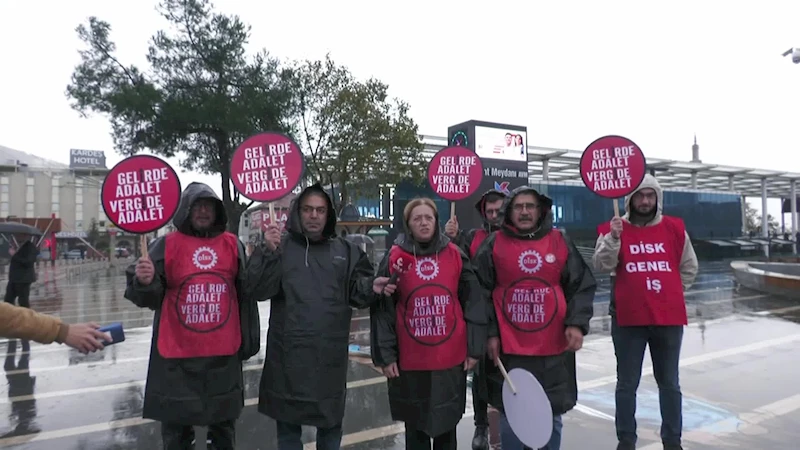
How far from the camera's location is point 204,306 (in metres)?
3.03

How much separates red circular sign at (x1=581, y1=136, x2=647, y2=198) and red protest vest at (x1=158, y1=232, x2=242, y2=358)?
2.67m

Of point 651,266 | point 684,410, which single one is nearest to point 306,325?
point 651,266

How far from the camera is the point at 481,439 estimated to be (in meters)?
3.85

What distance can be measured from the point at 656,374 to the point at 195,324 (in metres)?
3.10

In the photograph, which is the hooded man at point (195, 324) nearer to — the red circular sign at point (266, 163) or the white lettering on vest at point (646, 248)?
the red circular sign at point (266, 163)

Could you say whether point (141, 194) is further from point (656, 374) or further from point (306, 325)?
point (656, 374)

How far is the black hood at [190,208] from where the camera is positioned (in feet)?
10.3

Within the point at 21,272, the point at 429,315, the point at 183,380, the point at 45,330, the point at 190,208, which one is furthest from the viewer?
the point at 21,272

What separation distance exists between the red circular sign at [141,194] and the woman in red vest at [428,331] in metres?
1.43

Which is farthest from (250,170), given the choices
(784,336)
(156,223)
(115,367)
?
(784,336)

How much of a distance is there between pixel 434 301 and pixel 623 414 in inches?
67.8

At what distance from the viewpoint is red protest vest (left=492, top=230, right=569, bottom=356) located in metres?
3.15

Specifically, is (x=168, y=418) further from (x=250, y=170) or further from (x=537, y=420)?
(x=537, y=420)

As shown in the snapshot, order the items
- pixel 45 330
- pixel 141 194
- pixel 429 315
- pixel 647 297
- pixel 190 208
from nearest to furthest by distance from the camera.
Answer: pixel 45 330 → pixel 429 315 → pixel 190 208 → pixel 141 194 → pixel 647 297
